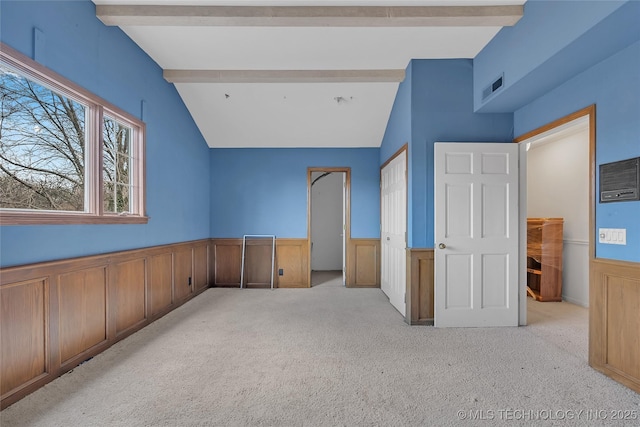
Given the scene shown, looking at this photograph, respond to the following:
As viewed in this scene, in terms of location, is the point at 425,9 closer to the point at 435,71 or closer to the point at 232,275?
the point at 435,71

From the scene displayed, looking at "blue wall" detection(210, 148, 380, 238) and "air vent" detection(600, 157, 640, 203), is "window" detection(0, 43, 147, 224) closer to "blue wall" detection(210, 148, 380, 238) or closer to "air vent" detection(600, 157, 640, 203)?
"blue wall" detection(210, 148, 380, 238)

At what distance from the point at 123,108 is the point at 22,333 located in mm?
2127

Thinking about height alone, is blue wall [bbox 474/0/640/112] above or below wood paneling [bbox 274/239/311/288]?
above

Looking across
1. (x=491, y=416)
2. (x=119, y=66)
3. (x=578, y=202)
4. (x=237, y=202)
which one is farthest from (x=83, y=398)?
(x=578, y=202)

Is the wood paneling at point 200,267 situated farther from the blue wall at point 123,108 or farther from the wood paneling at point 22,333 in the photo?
the wood paneling at point 22,333

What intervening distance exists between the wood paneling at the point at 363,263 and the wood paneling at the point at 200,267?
2.47 m

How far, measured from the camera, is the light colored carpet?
1812 millimetres

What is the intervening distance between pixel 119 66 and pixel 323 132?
2.92m

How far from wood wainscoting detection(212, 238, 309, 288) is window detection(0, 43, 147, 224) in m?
2.26

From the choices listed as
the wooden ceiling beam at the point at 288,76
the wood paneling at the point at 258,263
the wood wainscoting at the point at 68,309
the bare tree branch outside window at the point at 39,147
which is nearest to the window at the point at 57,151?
the bare tree branch outside window at the point at 39,147

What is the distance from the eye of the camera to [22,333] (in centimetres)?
193

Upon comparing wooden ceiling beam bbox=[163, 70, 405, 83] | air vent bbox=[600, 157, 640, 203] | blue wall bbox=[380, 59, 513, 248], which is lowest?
air vent bbox=[600, 157, 640, 203]

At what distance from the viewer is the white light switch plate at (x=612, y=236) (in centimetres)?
215

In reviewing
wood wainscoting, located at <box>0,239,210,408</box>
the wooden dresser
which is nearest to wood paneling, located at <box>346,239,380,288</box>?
the wooden dresser
